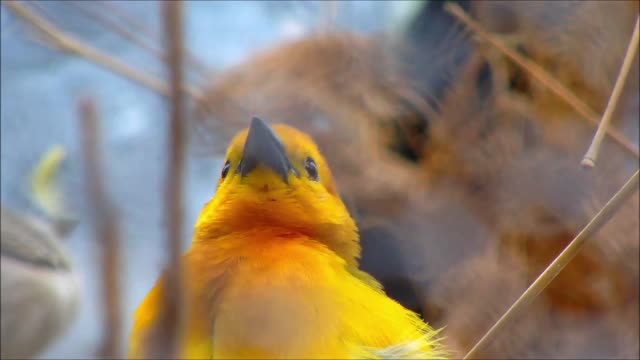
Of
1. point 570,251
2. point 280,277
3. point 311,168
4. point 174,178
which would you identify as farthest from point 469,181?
point 174,178

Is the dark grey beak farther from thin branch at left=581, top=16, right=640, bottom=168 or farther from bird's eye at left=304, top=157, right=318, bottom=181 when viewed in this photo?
thin branch at left=581, top=16, right=640, bottom=168

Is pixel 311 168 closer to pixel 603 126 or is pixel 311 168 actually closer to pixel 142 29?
pixel 603 126

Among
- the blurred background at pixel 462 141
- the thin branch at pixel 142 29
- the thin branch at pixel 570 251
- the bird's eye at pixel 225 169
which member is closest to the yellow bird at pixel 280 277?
the bird's eye at pixel 225 169

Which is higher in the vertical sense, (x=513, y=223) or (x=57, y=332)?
(x=513, y=223)

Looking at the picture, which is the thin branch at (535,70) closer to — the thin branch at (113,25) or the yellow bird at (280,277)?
the yellow bird at (280,277)

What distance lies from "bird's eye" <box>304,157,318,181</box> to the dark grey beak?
3cm

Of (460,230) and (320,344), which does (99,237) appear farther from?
A: (460,230)

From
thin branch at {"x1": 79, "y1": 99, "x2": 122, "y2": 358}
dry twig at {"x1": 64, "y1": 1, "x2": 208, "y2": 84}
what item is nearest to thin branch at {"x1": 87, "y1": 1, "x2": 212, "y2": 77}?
dry twig at {"x1": 64, "y1": 1, "x2": 208, "y2": 84}

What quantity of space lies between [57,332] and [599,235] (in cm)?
103

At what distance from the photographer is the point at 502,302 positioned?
103 centimetres

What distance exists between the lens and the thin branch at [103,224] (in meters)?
0.24

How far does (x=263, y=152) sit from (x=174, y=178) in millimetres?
465

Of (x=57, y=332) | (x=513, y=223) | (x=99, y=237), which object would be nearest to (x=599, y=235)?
(x=513, y=223)

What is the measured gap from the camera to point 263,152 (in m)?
0.71
